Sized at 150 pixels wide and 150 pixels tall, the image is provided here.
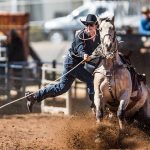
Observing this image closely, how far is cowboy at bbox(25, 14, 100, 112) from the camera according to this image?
930 centimetres

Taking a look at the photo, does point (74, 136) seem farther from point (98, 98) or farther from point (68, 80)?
point (68, 80)

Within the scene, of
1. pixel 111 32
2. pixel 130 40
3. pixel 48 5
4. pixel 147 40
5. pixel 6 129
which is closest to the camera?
pixel 111 32

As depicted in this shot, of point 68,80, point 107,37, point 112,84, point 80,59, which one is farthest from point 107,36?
point 68,80

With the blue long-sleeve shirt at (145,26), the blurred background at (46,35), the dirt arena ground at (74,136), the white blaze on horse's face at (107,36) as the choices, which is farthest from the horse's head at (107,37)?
the blue long-sleeve shirt at (145,26)

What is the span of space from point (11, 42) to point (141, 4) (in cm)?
918

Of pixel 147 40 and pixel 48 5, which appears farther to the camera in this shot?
pixel 48 5

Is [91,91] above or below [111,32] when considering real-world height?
below

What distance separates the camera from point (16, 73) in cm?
1600

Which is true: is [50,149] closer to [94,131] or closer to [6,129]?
[94,131]

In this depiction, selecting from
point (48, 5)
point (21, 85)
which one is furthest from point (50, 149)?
point (48, 5)

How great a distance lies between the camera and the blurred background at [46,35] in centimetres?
1580

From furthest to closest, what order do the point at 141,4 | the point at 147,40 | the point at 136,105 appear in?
1. the point at 141,4
2. the point at 147,40
3. the point at 136,105

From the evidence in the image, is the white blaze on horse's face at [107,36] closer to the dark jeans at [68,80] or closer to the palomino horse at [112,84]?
the palomino horse at [112,84]

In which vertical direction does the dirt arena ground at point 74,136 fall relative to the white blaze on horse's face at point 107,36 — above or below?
below
